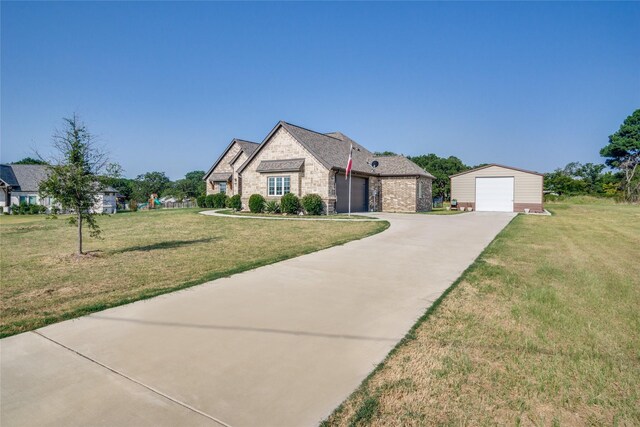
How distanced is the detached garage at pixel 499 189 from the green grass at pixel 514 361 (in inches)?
1027

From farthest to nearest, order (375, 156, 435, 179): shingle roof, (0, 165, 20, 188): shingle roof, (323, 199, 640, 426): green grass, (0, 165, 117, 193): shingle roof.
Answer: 1. (0, 165, 117, 193): shingle roof
2. (0, 165, 20, 188): shingle roof
3. (375, 156, 435, 179): shingle roof
4. (323, 199, 640, 426): green grass

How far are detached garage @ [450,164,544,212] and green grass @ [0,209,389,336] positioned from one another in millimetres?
21347

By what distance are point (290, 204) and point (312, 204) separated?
1.61 m

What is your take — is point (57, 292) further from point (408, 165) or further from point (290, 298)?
point (408, 165)

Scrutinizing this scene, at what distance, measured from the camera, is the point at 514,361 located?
3.52 m

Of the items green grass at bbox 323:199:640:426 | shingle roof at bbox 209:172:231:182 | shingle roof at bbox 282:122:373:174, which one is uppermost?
shingle roof at bbox 282:122:373:174

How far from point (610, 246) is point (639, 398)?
10.6 metres

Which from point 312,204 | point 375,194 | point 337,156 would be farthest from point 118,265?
point 375,194

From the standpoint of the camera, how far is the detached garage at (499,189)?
29.7 m

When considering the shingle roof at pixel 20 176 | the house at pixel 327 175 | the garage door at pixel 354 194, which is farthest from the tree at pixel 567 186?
the shingle roof at pixel 20 176

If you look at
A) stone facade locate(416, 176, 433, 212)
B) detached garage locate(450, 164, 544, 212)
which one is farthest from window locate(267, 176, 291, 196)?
detached garage locate(450, 164, 544, 212)

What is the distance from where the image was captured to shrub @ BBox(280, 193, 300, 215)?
2368cm

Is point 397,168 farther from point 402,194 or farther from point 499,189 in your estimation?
point 499,189

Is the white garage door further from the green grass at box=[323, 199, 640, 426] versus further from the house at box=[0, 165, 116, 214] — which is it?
the house at box=[0, 165, 116, 214]
